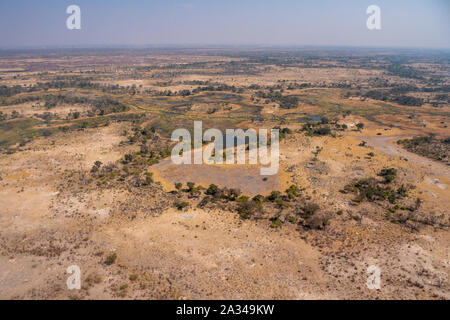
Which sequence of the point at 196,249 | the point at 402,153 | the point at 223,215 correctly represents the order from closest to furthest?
the point at 196,249 → the point at 223,215 → the point at 402,153

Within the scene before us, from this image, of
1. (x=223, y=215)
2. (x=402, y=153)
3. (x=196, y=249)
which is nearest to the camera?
(x=196, y=249)

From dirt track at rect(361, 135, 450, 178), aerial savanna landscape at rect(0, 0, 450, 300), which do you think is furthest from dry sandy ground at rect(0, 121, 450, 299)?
dirt track at rect(361, 135, 450, 178)

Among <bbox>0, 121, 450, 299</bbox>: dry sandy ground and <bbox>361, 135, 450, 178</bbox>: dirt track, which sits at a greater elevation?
<bbox>361, 135, 450, 178</bbox>: dirt track

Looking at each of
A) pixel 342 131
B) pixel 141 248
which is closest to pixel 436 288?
pixel 141 248

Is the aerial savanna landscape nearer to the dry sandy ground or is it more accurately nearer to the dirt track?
the dry sandy ground

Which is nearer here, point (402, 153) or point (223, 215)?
point (223, 215)

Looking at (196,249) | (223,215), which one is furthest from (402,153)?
(196,249)

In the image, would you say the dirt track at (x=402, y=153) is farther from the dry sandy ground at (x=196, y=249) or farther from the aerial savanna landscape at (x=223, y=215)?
the dry sandy ground at (x=196, y=249)

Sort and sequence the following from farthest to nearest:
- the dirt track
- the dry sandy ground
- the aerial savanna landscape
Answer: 1. the dirt track
2. the aerial savanna landscape
3. the dry sandy ground

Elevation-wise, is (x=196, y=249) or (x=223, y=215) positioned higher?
(x=223, y=215)

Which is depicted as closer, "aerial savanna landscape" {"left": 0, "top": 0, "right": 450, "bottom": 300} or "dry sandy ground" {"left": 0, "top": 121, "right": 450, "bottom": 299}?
"dry sandy ground" {"left": 0, "top": 121, "right": 450, "bottom": 299}

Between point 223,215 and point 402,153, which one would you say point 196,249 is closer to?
point 223,215
